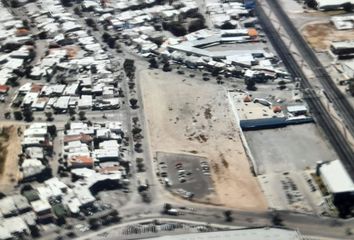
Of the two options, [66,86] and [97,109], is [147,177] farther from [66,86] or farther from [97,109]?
[66,86]

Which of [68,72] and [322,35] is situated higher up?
[68,72]

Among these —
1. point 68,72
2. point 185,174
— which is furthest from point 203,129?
point 68,72

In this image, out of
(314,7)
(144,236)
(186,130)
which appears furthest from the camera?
(314,7)

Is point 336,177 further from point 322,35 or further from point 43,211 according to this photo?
point 322,35

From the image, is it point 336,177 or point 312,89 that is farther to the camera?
point 312,89

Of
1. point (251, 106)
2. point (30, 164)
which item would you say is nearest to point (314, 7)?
point (251, 106)

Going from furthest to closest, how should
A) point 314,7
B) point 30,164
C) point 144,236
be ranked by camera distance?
1. point 314,7
2. point 30,164
3. point 144,236

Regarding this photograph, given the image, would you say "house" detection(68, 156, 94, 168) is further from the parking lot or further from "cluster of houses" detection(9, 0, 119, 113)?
"cluster of houses" detection(9, 0, 119, 113)
